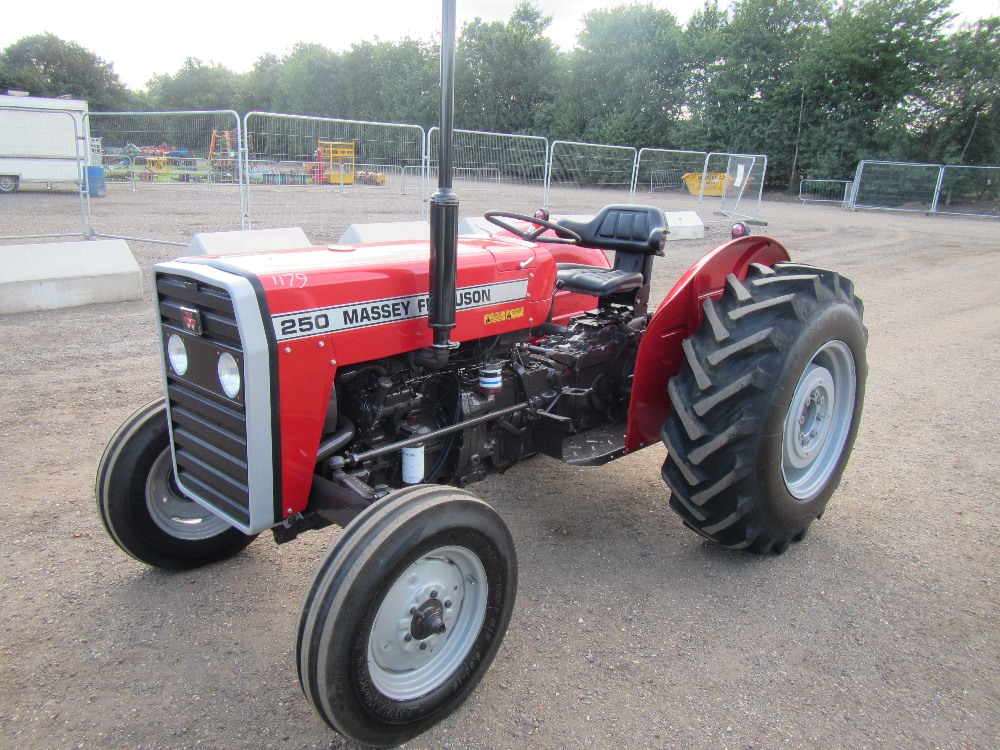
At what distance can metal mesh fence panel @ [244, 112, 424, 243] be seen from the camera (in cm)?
1020

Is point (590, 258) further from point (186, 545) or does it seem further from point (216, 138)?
point (216, 138)

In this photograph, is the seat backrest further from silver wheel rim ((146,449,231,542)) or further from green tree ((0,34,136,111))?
green tree ((0,34,136,111))

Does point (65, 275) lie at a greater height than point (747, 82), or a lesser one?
lesser

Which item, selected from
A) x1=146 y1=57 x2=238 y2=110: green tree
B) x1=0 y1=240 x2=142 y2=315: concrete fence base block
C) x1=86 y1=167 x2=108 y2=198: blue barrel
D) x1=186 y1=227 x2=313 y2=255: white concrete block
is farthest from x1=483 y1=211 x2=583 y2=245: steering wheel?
x1=146 y1=57 x2=238 y2=110: green tree

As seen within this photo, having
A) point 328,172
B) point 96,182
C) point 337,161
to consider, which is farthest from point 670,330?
point 96,182

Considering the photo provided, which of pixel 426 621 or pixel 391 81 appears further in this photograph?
pixel 391 81

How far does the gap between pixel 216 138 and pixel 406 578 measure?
10016mm

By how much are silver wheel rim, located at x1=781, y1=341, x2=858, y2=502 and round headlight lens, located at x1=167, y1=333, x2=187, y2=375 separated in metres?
2.29

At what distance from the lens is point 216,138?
34.1ft

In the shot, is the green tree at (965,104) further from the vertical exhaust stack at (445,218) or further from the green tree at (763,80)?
the vertical exhaust stack at (445,218)

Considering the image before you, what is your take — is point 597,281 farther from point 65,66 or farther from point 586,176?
point 65,66

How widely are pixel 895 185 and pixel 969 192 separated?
225 centimetres

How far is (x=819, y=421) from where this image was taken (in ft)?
10.6

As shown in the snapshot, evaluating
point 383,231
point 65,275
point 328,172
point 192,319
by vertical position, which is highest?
point 328,172
